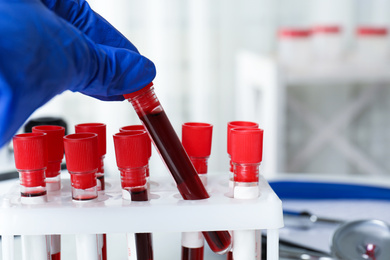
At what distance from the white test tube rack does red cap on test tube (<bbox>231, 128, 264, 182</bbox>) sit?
0.02 m

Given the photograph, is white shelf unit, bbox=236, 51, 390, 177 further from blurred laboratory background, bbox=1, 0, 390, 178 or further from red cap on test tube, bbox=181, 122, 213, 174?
red cap on test tube, bbox=181, 122, 213, 174

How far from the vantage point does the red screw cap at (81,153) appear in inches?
16.1

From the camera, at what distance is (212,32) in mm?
1767

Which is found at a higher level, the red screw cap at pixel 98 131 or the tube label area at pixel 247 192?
→ the red screw cap at pixel 98 131

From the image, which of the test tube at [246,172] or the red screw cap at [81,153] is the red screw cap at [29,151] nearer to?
the red screw cap at [81,153]

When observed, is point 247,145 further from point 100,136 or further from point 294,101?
point 294,101

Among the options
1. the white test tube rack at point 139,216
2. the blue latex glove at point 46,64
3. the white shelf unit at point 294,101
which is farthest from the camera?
the white shelf unit at point 294,101

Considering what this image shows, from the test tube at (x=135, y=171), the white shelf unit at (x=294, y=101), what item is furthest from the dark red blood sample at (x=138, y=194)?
the white shelf unit at (x=294, y=101)

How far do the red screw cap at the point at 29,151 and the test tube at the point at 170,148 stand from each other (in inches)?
3.4

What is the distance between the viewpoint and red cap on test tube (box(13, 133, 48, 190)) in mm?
415

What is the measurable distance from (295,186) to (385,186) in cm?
15

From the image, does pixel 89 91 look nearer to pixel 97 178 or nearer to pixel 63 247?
pixel 97 178

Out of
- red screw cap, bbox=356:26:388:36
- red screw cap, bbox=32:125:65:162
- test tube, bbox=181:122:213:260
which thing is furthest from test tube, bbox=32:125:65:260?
red screw cap, bbox=356:26:388:36

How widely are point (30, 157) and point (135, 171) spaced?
0.09 meters
